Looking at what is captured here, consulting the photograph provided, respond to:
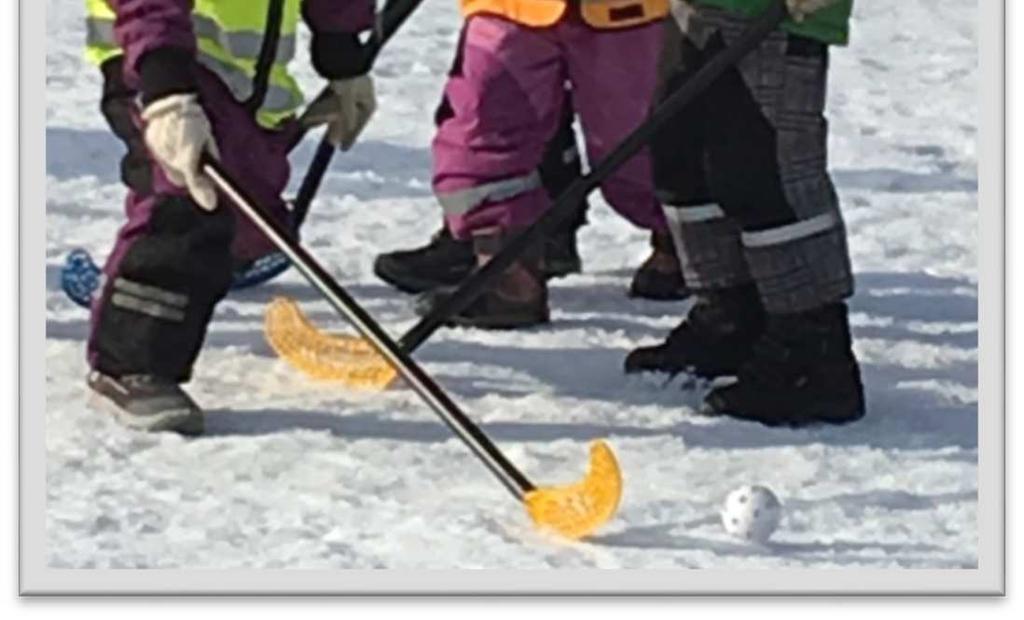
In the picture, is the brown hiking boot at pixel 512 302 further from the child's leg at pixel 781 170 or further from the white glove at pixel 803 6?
the white glove at pixel 803 6

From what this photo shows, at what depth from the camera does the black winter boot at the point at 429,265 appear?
4.98 m

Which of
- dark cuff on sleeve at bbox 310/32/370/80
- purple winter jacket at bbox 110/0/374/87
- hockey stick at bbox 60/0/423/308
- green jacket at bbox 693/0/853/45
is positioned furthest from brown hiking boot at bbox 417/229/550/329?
purple winter jacket at bbox 110/0/374/87

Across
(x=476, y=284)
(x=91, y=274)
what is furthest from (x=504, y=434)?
(x=91, y=274)

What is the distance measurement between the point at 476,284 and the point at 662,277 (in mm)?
683

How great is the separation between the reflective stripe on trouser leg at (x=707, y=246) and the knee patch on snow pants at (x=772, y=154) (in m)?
0.08

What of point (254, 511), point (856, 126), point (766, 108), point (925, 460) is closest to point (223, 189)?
point (254, 511)

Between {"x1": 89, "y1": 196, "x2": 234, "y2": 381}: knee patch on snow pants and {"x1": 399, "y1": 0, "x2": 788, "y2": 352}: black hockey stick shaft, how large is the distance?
0.29m

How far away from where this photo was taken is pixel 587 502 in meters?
3.87

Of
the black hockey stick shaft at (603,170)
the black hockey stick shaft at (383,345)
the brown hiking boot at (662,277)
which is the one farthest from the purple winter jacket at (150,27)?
the brown hiking boot at (662,277)

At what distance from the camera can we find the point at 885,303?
16.3 ft

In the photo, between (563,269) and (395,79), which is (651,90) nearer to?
(563,269)

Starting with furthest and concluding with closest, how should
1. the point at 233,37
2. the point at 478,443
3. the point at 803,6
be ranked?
the point at 233,37 < the point at 803,6 < the point at 478,443

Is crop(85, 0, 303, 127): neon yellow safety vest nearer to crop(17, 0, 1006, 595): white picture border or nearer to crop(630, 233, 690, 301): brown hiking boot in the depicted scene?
crop(17, 0, 1006, 595): white picture border

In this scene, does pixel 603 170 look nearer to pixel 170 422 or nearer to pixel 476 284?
pixel 476 284
